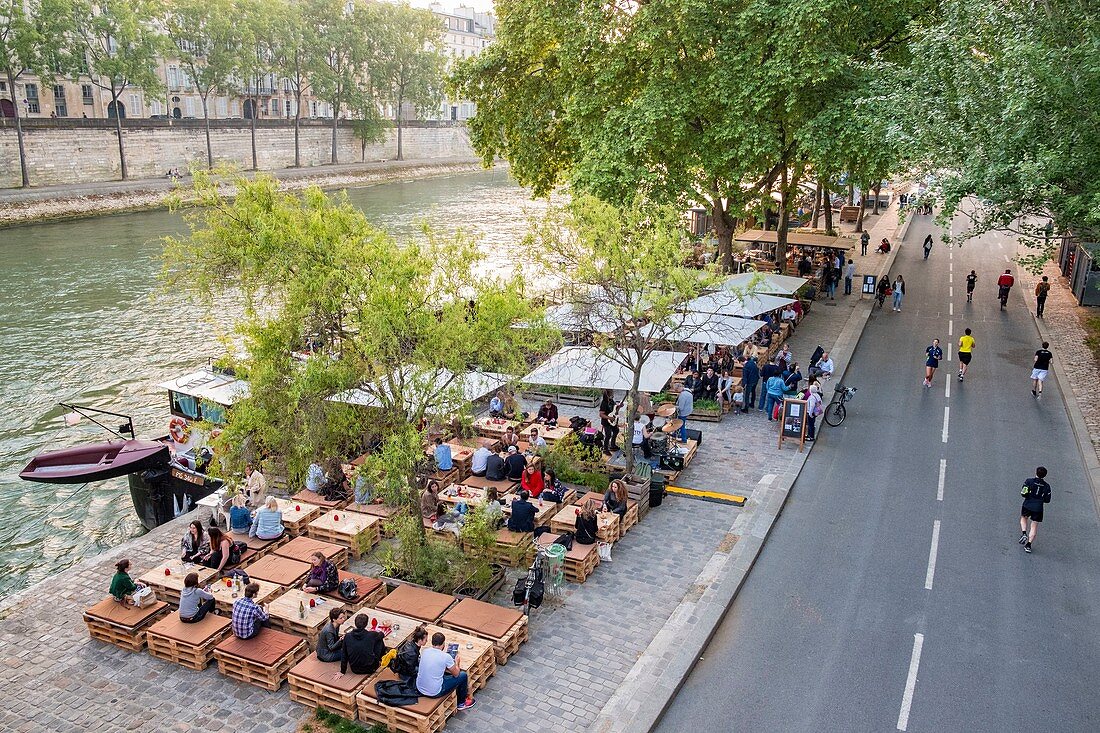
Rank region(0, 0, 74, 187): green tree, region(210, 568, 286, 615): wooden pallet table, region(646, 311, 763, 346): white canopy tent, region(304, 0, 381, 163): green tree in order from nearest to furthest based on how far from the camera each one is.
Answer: region(210, 568, 286, 615): wooden pallet table < region(646, 311, 763, 346): white canopy tent < region(0, 0, 74, 187): green tree < region(304, 0, 381, 163): green tree

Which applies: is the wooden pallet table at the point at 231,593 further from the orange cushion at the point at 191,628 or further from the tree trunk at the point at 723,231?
the tree trunk at the point at 723,231

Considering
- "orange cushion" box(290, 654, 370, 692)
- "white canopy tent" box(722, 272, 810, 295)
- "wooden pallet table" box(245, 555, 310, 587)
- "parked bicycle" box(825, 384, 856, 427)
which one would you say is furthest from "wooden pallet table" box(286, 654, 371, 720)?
"white canopy tent" box(722, 272, 810, 295)

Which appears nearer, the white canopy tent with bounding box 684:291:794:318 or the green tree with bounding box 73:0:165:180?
the white canopy tent with bounding box 684:291:794:318

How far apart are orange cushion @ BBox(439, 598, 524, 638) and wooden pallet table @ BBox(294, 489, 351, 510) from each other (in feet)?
15.4

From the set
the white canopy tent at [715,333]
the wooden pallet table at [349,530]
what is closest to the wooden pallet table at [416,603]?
the wooden pallet table at [349,530]

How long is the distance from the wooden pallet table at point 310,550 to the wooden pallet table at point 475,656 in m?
3.21

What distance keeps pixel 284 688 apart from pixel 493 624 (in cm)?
300

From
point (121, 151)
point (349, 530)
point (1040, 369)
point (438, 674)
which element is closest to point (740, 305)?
point (1040, 369)

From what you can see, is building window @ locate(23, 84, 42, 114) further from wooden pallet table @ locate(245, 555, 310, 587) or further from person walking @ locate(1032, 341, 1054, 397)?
person walking @ locate(1032, 341, 1054, 397)

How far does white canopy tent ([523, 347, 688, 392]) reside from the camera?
20.5 meters

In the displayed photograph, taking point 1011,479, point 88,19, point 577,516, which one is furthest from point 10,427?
point 88,19

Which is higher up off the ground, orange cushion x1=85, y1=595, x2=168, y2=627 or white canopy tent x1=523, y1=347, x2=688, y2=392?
white canopy tent x1=523, y1=347, x2=688, y2=392

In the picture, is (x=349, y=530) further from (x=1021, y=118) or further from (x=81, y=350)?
(x=81, y=350)

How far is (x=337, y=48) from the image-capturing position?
285ft
